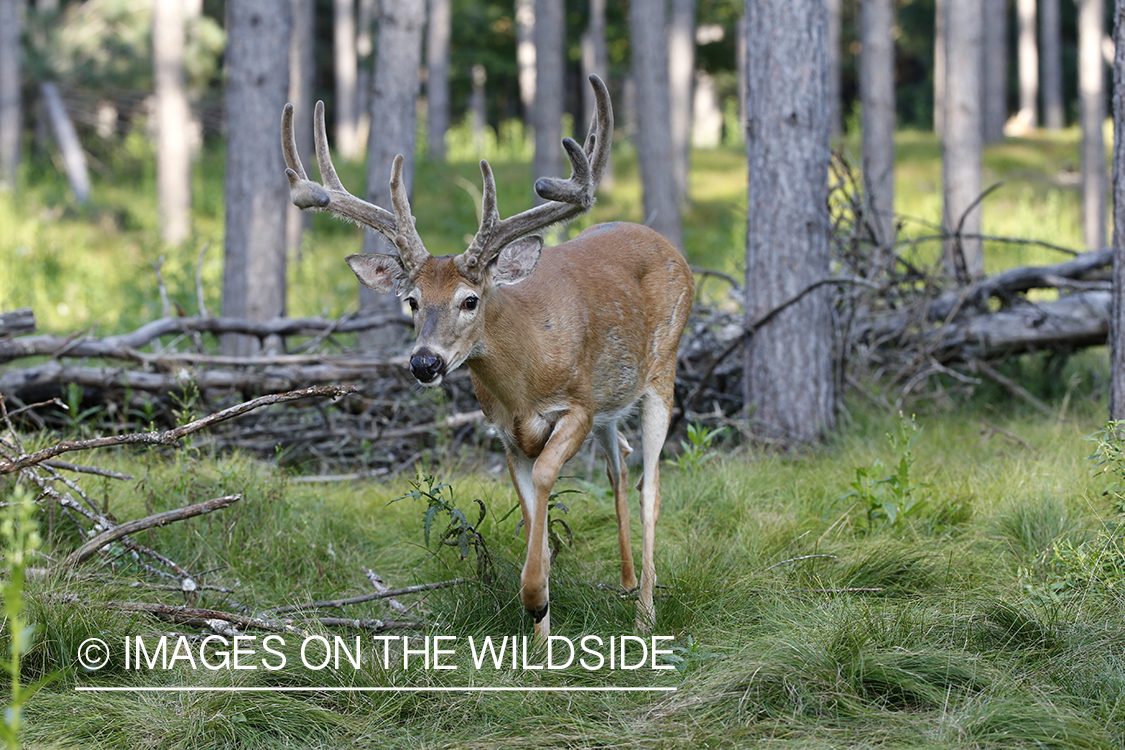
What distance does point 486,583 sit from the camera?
4.03 m

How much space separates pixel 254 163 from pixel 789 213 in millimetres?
4201

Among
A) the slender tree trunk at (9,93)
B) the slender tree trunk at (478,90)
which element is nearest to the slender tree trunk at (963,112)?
the slender tree trunk at (9,93)

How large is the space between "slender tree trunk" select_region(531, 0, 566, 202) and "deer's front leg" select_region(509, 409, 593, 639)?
11848mm

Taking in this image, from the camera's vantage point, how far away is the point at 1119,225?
4574mm

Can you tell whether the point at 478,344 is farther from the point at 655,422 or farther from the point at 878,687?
the point at 878,687

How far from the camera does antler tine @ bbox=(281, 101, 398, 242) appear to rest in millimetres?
4047

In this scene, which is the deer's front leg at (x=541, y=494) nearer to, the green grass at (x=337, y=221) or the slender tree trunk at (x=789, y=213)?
the slender tree trunk at (x=789, y=213)

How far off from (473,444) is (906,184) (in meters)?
17.4

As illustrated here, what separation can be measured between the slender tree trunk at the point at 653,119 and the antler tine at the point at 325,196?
36.1 ft

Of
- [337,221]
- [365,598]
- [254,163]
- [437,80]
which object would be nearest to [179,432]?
[365,598]

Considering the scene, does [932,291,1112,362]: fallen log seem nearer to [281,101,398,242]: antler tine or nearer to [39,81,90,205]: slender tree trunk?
[281,101,398,242]: antler tine

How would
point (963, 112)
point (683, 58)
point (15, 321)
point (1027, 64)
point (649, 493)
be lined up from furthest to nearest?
1. point (1027, 64)
2. point (683, 58)
3. point (963, 112)
4. point (15, 321)
5. point (649, 493)

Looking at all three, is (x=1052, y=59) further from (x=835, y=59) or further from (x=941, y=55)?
(x=941, y=55)

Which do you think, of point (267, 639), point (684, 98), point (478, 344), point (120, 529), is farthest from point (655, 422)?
point (684, 98)
